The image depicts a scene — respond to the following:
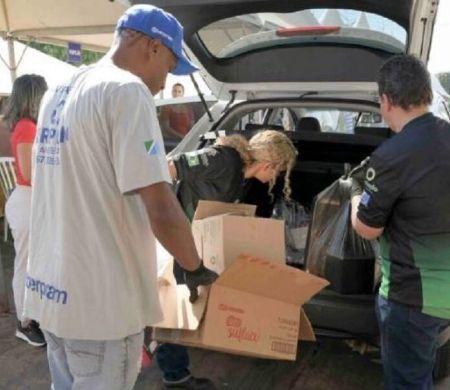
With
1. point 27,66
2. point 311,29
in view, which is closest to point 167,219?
point 311,29

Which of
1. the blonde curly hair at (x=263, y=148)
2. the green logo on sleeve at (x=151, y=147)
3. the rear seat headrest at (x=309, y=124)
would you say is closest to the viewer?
the green logo on sleeve at (x=151, y=147)

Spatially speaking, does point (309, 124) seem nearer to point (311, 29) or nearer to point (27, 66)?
point (311, 29)

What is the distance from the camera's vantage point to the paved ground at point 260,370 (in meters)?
3.09

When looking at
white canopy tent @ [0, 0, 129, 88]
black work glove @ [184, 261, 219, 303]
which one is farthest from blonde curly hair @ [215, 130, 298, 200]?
white canopy tent @ [0, 0, 129, 88]

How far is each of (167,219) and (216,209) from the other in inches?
40.5

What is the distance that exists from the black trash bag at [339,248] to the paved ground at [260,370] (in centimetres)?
74

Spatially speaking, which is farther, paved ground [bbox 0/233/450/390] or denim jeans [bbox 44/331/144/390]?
paved ground [bbox 0/233/450/390]

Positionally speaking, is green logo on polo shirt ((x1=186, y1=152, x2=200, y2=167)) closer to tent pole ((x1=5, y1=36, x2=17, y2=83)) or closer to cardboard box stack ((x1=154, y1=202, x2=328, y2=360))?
cardboard box stack ((x1=154, y1=202, x2=328, y2=360))

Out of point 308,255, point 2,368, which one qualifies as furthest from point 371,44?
point 2,368

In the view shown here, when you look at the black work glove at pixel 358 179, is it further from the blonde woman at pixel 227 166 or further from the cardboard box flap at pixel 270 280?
the blonde woman at pixel 227 166

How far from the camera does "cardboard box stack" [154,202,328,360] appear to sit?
2205mm

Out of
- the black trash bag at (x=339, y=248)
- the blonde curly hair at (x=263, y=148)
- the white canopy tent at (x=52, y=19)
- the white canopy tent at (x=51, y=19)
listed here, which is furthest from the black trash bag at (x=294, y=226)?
the white canopy tent at (x=51, y=19)

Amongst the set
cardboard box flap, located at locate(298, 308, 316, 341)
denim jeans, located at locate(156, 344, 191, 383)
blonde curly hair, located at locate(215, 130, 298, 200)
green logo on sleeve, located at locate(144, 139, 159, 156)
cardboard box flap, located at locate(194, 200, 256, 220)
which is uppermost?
green logo on sleeve, located at locate(144, 139, 159, 156)

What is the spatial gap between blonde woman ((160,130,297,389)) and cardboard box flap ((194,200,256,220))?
23 centimetres
